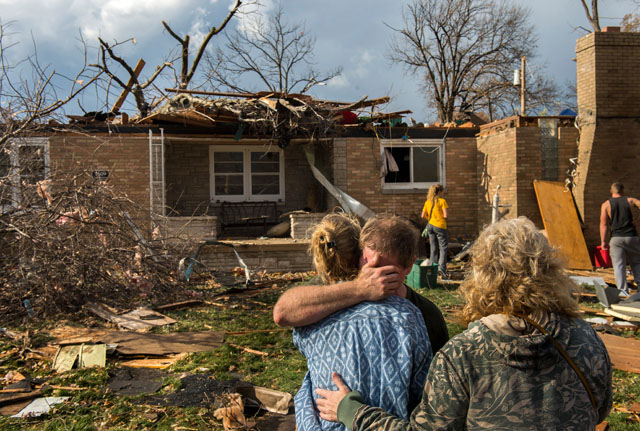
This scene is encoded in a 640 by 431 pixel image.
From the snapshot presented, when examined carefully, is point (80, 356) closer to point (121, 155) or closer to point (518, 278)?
point (518, 278)

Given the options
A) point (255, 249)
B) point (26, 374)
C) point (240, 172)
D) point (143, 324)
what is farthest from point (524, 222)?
point (240, 172)

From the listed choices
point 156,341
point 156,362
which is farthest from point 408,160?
point 156,362

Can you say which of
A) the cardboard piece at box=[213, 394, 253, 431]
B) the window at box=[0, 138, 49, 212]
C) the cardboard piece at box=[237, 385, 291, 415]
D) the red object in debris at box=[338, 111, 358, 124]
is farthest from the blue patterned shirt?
the red object in debris at box=[338, 111, 358, 124]

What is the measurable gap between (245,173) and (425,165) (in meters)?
5.23

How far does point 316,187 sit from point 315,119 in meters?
2.87

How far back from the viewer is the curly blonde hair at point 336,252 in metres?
2.06

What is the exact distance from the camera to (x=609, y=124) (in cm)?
1145

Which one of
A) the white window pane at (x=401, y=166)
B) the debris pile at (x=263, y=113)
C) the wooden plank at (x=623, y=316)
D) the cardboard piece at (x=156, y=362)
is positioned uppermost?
the debris pile at (x=263, y=113)

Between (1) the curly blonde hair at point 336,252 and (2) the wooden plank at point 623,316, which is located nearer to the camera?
(1) the curly blonde hair at point 336,252

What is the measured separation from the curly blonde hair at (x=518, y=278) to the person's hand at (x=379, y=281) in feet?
0.95

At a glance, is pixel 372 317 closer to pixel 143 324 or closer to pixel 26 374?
pixel 26 374

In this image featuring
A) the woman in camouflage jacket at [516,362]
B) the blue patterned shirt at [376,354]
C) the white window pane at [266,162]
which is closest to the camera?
the woman in camouflage jacket at [516,362]

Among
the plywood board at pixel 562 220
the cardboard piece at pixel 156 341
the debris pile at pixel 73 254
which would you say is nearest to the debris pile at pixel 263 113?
the debris pile at pixel 73 254

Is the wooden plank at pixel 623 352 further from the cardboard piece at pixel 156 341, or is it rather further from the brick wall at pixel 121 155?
the brick wall at pixel 121 155
